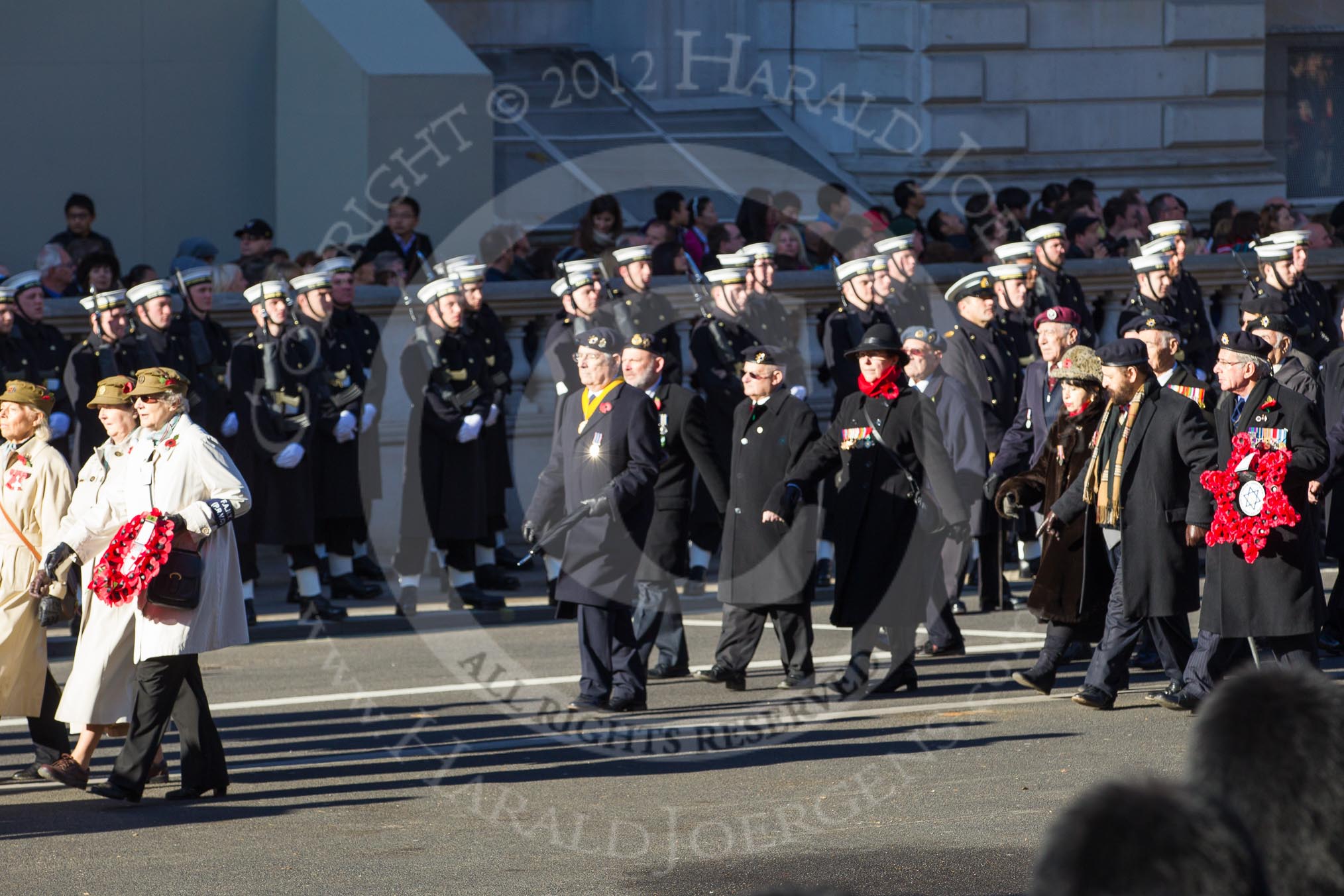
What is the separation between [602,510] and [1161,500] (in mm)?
2625

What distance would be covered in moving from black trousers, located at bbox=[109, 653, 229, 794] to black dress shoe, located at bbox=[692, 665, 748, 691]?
308 cm

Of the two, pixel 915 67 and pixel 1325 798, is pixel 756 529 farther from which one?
pixel 915 67

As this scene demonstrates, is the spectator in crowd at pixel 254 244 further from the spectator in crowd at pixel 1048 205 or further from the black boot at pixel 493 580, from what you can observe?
the spectator in crowd at pixel 1048 205

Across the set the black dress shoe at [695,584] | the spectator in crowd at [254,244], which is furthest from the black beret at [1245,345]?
the spectator in crowd at [254,244]

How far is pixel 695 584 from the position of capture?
14.5 metres

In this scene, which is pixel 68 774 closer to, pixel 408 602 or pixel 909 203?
pixel 408 602

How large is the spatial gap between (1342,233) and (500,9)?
30.9 feet

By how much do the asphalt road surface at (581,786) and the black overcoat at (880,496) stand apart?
0.52 metres

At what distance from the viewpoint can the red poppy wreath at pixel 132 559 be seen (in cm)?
829

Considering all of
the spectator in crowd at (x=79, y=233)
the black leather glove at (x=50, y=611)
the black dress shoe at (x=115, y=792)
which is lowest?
the black dress shoe at (x=115, y=792)

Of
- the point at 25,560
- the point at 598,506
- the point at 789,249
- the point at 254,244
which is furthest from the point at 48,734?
the point at 789,249

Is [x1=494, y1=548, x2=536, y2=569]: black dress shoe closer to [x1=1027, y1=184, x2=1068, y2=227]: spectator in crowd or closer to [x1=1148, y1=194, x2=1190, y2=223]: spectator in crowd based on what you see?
[x1=1027, y1=184, x2=1068, y2=227]: spectator in crowd

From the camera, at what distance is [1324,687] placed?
3.38 m

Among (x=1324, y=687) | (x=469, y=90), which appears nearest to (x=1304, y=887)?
(x=1324, y=687)
